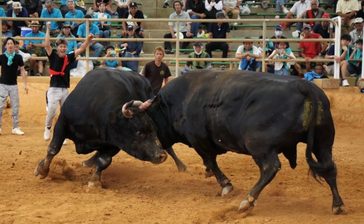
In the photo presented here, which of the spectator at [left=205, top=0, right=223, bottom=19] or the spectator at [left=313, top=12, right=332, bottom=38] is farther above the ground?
the spectator at [left=205, top=0, right=223, bottom=19]

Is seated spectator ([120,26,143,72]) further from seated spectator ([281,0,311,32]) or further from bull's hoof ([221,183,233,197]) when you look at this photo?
bull's hoof ([221,183,233,197])

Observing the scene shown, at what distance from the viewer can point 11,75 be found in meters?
13.8

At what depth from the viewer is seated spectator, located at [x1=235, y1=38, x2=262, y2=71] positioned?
1619cm

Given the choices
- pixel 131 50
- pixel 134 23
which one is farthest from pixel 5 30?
pixel 134 23

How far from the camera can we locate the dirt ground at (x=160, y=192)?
7.94m

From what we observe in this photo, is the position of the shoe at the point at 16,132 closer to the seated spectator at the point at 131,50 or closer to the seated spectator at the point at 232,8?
the seated spectator at the point at 131,50

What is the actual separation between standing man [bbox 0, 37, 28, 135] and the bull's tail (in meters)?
7.11

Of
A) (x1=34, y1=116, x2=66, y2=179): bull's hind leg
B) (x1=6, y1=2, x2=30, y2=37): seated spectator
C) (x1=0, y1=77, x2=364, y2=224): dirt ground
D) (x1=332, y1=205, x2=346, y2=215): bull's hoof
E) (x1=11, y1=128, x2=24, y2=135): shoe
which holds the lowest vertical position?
(x1=11, y1=128, x2=24, y2=135): shoe

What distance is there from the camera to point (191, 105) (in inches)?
351

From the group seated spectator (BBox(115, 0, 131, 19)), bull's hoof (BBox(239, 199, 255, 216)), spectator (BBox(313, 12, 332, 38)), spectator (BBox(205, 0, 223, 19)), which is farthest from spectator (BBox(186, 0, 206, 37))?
bull's hoof (BBox(239, 199, 255, 216))

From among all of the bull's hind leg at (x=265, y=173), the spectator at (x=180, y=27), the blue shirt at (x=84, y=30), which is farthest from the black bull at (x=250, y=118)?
the spectator at (x=180, y=27)

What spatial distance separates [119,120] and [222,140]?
136 centimetres

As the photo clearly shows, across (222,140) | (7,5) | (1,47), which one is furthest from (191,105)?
(7,5)

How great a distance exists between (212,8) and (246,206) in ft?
40.9
